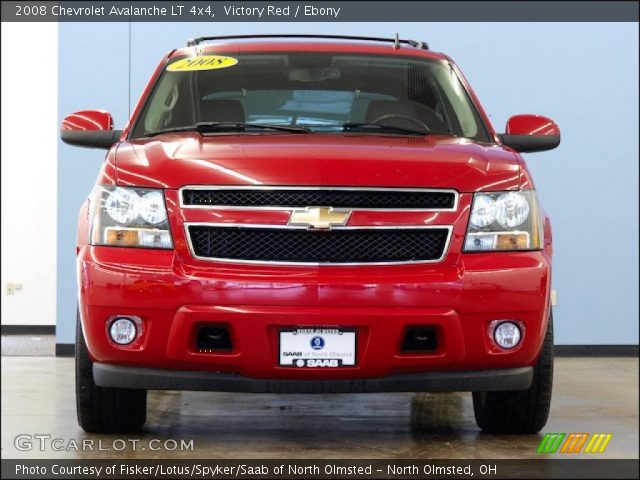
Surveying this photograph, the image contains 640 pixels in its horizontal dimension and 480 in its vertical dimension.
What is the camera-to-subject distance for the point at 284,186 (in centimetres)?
400

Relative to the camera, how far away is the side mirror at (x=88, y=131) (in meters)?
4.94

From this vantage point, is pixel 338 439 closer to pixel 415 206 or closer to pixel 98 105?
pixel 415 206

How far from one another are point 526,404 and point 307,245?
122 centimetres

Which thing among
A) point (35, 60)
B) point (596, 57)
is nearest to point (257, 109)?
point (596, 57)

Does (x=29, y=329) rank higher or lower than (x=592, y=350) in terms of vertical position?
lower

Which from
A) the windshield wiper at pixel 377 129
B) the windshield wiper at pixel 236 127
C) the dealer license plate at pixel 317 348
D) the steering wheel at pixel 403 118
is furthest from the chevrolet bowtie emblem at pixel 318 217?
the steering wheel at pixel 403 118

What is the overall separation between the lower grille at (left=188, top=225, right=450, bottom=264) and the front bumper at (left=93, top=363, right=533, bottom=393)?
0.41 metres

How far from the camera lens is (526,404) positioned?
4625 mm

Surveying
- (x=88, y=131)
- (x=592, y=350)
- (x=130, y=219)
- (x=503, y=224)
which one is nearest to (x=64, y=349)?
(x=592, y=350)

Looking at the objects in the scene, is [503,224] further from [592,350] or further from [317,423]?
[592,350]

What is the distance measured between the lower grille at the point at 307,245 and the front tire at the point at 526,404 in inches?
30.8

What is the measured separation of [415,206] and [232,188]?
63cm

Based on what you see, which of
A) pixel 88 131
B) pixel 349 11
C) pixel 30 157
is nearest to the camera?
pixel 88 131

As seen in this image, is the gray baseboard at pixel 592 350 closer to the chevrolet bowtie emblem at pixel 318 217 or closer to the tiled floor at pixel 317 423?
the tiled floor at pixel 317 423
